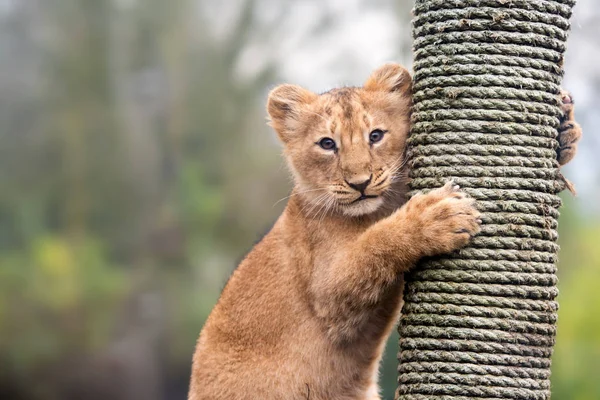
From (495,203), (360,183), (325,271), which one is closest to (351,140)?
(360,183)

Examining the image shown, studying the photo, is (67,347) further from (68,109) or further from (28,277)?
(68,109)

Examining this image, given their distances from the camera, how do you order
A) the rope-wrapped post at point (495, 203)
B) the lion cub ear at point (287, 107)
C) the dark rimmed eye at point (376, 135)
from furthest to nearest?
the lion cub ear at point (287, 107) → the dark rimmed eye at point (376, 135) → the rope-wrapped post at point (495, 203)

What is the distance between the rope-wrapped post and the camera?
2.92 metres

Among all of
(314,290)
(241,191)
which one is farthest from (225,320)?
(241,191)

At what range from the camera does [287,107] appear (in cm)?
436

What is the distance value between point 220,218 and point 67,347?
2.41m

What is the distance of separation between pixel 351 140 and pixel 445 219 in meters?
0.84

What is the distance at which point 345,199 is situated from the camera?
3.67 metres

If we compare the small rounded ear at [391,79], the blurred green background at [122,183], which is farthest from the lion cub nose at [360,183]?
the blurred green background at [122,183]

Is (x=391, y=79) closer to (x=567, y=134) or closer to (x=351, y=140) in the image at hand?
(x=351, y=140)

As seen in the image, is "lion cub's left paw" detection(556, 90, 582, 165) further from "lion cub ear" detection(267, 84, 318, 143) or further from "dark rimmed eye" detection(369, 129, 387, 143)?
"lion cub ear" detection(267, 84, 318, 143)

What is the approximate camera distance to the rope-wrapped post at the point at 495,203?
2924mm

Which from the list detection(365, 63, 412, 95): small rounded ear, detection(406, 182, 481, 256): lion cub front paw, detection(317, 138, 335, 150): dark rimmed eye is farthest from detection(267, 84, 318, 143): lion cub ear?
detection(406, 182, 481, 256): lion cub front paw

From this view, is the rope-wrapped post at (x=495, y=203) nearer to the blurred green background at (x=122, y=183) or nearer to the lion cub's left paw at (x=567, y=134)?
the lion cub's left paw at (x=567, y=134)
